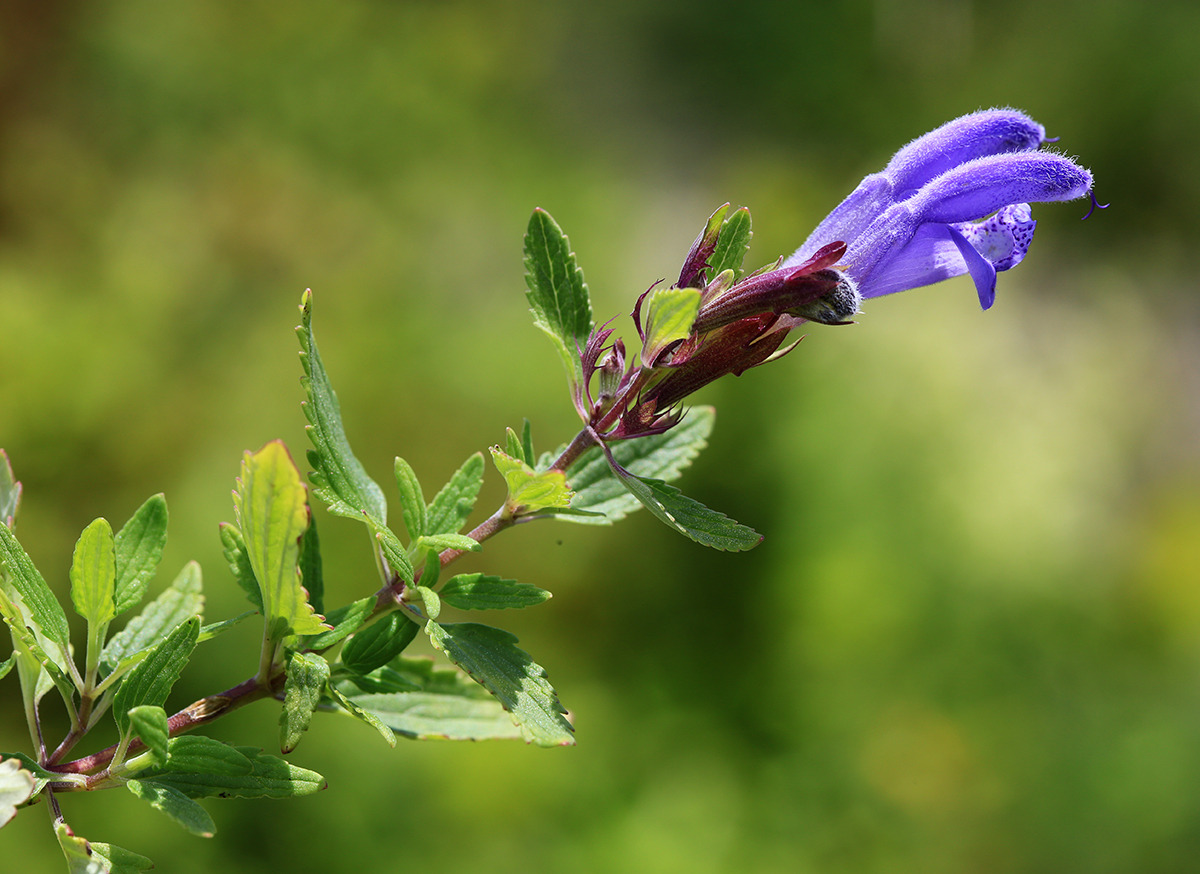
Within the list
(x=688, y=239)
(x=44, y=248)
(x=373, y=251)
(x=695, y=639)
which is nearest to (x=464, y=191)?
(x=373, y=251)

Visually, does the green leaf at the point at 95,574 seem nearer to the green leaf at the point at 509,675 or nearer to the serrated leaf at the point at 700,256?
the green leaf at the point at 509,675

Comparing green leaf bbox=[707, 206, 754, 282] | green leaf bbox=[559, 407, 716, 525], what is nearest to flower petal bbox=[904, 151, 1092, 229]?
green leaf bbox=[707, 206, 754, 282]

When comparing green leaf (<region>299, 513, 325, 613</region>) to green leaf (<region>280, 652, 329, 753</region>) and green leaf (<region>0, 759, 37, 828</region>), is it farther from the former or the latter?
green leaf (<region>0, 759, 37, 828</region>)

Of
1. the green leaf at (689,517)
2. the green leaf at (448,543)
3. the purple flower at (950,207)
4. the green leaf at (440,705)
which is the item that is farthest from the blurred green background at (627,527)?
the purple flower at (950,207)

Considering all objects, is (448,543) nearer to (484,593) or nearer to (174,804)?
(484,593)

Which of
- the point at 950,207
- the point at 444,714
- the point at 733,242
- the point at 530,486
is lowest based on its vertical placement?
the point at 444,714

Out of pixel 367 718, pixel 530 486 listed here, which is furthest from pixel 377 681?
pixel 530 486
